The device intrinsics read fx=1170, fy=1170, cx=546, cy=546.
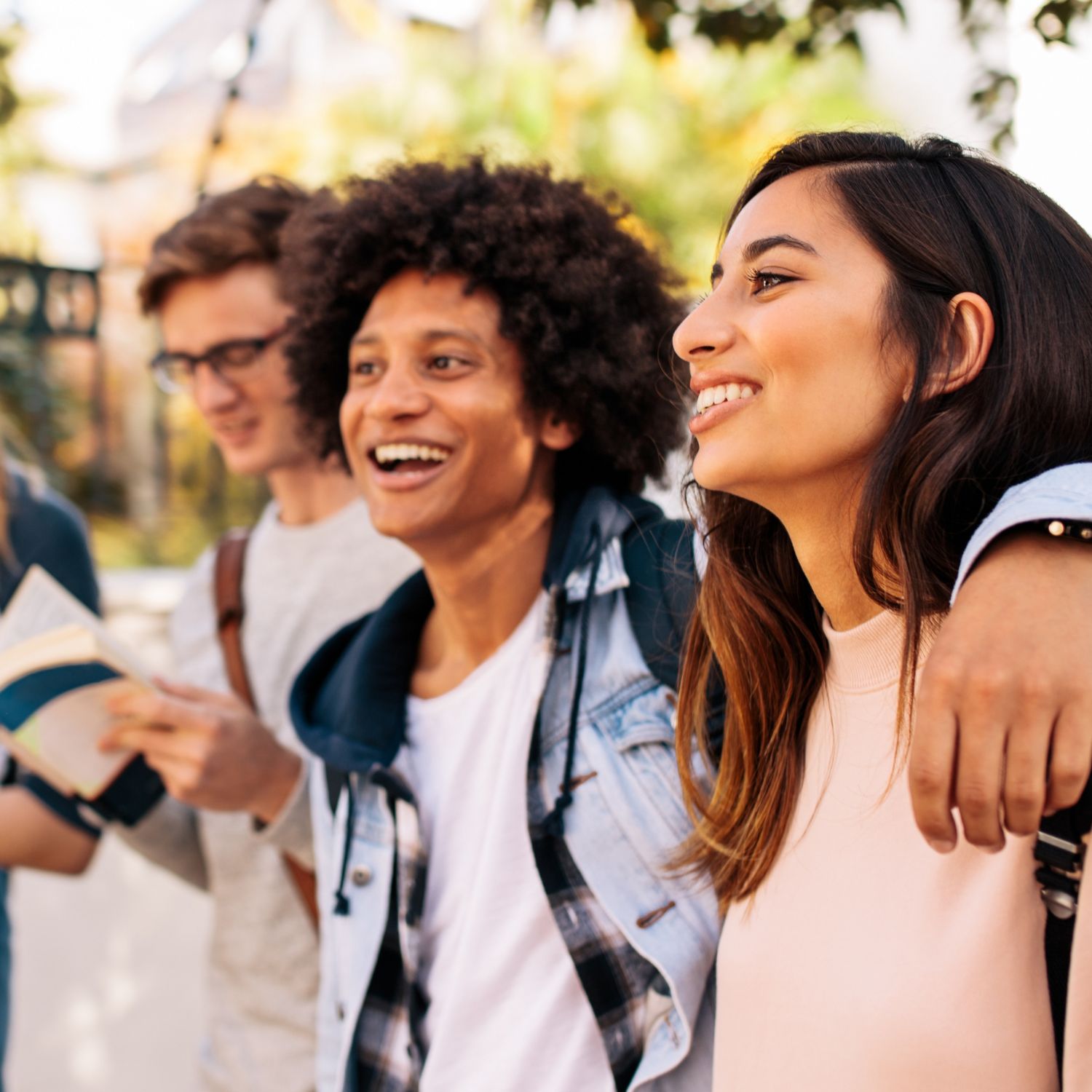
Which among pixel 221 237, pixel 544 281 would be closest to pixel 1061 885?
pixel 544 281

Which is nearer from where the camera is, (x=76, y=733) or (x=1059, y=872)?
(x=1059, y=872)

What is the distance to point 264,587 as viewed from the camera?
2.92 metres

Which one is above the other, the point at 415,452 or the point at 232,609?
the point at 415,452

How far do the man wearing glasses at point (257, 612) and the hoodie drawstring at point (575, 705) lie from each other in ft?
2.45

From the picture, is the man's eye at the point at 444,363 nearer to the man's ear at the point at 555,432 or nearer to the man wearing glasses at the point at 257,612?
the man's ear at the point at 555,432

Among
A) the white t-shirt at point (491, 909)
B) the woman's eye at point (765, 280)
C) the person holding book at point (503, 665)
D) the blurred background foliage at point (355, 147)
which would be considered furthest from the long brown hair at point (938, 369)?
the blurred background foliage at point (355, 147)

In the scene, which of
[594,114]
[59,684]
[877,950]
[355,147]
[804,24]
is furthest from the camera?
[594,114]

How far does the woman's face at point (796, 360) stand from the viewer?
1.35m

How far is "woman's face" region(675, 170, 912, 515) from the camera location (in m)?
1.35

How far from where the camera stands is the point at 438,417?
7.09 ft

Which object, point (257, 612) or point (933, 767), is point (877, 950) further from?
point (257, 612)

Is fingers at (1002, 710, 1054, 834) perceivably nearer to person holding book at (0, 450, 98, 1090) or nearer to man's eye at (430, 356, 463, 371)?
man's eye at (430, 356, 463, 371)

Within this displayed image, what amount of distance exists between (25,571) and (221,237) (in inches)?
37.8

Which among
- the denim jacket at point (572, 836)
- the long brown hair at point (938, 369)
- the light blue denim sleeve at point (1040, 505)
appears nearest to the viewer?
the light blue denim sleeve at point (1040, 505)
